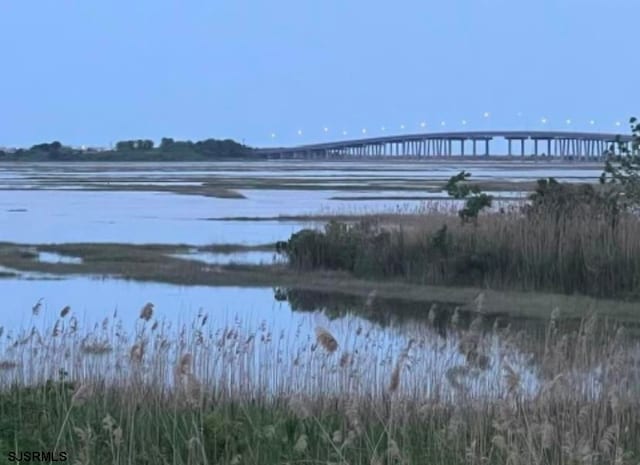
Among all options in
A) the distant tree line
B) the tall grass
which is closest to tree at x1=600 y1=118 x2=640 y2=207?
the tall grass

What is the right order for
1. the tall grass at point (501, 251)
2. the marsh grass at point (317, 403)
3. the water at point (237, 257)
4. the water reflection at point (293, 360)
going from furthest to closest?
the water at point (237, 257)
the tall grass at point (501, 251)
the water reflection at point (293, 360)
the marsh grass at point (317, 403)

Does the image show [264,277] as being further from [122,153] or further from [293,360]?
[122,153]

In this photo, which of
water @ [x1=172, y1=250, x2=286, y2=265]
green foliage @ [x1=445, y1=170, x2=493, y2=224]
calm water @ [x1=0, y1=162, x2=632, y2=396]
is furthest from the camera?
water @ [x1=172, y1=250, x2=286, y2=265]

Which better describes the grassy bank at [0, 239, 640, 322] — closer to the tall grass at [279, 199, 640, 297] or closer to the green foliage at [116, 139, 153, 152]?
the tall grass at [279, 199, 640, 297]

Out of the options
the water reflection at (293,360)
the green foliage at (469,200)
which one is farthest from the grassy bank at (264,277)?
the water reflection at (293,360)

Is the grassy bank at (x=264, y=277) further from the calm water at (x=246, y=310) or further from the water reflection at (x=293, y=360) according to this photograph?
the water reflection at (x=293, y=360)

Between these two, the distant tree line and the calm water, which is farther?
the distant tree line

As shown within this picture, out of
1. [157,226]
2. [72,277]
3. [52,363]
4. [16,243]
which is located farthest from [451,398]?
[157,226]

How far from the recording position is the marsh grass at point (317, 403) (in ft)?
23.1

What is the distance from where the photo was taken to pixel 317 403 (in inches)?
352

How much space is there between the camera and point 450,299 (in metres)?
19.9

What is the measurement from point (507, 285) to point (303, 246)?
516 cm

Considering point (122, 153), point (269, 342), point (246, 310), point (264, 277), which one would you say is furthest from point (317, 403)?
point (122, 153)

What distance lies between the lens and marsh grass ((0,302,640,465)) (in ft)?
23.1
